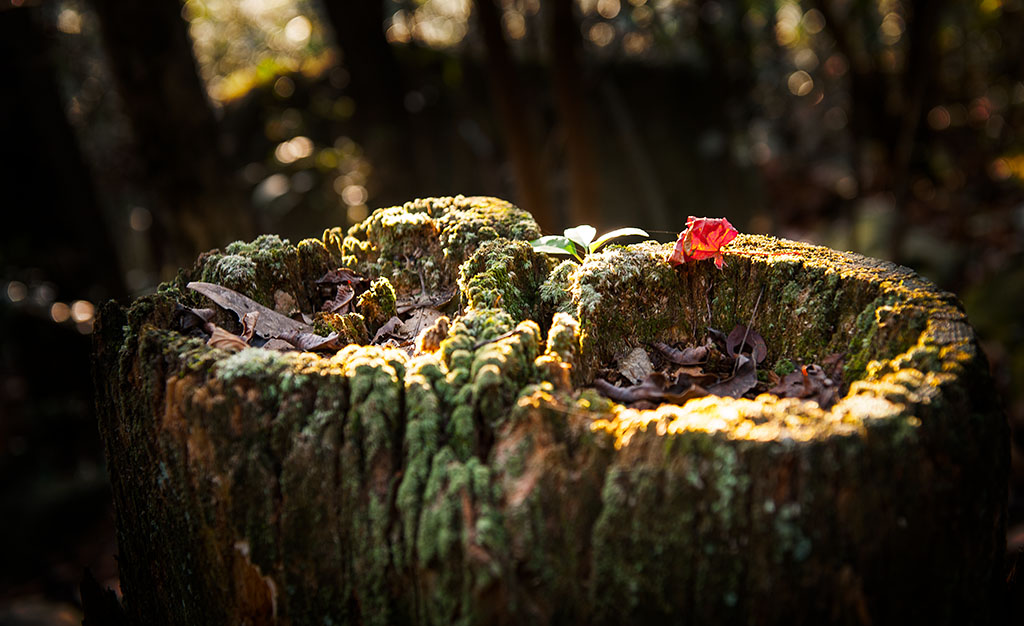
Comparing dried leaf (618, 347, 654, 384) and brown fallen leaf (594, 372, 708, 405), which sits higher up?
dried leaf (618, 347, 654, 384)

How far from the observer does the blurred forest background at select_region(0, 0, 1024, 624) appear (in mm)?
5316

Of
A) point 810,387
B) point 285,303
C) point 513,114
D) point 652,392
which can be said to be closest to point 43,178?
point 513,114

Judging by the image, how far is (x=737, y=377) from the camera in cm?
166

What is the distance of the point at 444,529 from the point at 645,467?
40 centimetres

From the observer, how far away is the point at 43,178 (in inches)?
270

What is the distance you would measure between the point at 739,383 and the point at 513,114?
14.1 feet

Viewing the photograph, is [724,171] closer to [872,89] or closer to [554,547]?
[872,89]

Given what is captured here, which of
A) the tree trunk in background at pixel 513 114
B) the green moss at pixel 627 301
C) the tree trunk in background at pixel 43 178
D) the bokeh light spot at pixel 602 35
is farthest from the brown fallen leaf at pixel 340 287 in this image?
A: the bokeh light spot at pixel 602 35

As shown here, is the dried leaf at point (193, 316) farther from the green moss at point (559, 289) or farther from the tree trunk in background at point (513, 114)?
the tree trunk in background at point (513, 114)

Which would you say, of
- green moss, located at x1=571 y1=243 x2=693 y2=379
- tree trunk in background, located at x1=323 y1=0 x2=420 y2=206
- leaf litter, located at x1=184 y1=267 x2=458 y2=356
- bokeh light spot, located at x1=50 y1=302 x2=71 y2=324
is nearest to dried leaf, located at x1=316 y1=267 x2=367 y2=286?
leaf litter, located at x1=184 y1=267 x2=458 y2=356

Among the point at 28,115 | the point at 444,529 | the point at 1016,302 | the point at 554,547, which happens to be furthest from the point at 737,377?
the point at 28,115

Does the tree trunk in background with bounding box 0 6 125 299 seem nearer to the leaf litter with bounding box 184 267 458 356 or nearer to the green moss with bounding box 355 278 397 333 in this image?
the leaf litter with bounding box 184 267 458 356

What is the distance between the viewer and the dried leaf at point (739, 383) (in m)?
1.61

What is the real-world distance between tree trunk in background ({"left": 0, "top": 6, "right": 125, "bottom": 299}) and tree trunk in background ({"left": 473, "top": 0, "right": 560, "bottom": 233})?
453 cm
